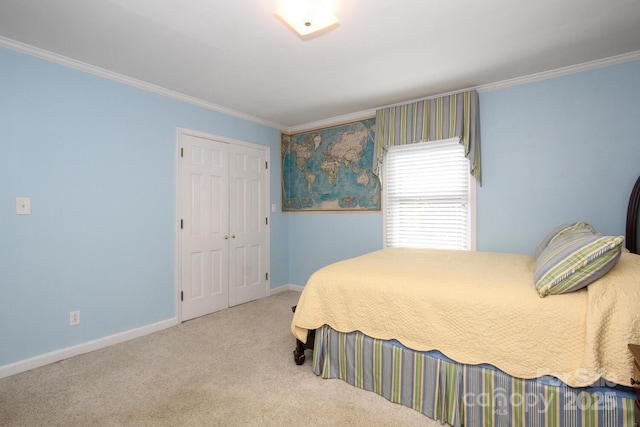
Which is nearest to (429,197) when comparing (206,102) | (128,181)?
(206,102)

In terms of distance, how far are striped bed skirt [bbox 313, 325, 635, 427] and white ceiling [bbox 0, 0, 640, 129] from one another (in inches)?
83.0

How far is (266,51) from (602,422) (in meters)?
2.99

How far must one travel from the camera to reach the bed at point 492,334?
1.38 meters

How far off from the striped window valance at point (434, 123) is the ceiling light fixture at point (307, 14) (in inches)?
71.1

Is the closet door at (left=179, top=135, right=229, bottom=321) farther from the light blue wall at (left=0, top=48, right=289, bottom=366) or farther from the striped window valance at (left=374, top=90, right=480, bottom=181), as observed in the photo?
the striped window valance at (left=374, top=90, right=480, bottom=181)

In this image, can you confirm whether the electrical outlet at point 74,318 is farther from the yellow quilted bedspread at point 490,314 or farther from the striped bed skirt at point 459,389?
the striped bed skirt at point 459,389

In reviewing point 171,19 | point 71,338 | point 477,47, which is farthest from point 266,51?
point 71,338

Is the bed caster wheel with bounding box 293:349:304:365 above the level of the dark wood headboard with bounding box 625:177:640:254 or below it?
below

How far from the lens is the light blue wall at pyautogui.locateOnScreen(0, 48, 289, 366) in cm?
234

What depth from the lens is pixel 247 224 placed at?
4.17m

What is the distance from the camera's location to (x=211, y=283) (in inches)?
146

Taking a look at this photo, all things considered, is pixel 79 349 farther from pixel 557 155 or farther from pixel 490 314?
pixel 557 155

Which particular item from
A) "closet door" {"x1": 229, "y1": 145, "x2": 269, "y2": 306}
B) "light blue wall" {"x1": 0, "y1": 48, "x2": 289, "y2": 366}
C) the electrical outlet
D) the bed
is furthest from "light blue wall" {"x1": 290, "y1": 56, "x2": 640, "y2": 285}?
the electrical outlet

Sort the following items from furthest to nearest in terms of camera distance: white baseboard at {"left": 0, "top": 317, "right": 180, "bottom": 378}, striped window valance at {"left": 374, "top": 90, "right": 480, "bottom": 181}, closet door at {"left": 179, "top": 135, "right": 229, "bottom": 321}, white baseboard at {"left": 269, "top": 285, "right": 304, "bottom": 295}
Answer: white baseboard at {"left": 269, "top": 285, "right": 304, "bottom": 295} → closet door at {"left": 179, "top": 135, "right": 229, "bottom": 321} → striped window valance at {"left": 374, "top": 90, "right": 480, "bottom": 181} → white baseboard at {"left": 0, "top": 317, "right": 180, "bottom": 378}
